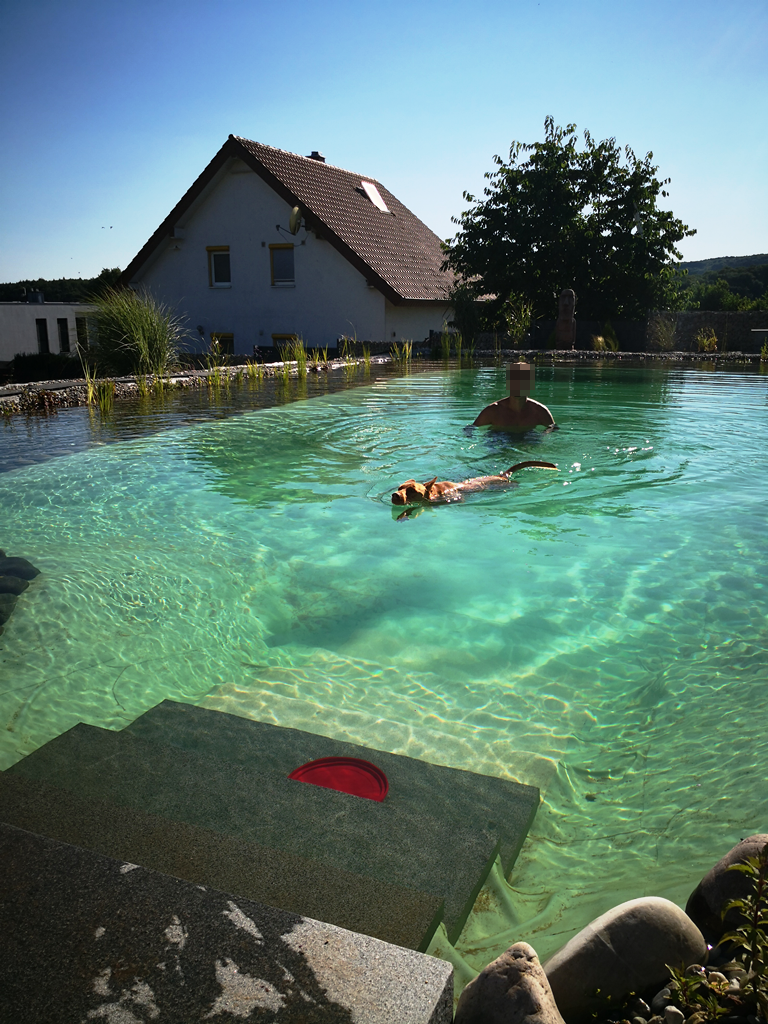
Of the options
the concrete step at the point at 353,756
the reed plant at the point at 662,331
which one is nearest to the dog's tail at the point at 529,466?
the concrete step at the point at 353,756

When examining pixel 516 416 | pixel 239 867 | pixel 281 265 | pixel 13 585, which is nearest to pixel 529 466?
pixel 516 416

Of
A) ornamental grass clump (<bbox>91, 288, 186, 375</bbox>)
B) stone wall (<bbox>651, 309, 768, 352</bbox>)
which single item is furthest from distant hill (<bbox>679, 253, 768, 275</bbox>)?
ornamental grass clump (<bbox>91, 288, 186, 375</bbox>)

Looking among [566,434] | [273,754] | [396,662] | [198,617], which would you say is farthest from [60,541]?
[566,434]

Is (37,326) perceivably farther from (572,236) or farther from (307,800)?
(307,800)

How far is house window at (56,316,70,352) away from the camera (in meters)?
31.8

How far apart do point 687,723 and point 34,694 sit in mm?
2901

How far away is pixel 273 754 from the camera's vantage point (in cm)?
260

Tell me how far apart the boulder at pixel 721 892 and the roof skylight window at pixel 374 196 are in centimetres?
2615

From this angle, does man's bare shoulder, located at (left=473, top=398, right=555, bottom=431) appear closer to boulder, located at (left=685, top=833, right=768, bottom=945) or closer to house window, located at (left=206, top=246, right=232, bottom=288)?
boulder, located at (left=685, top=833, right=768, bottom=945)

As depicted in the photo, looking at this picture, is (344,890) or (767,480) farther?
(767,480)

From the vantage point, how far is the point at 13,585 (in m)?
4.34

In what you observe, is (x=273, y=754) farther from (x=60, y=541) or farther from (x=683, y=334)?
(x=683, y=334)

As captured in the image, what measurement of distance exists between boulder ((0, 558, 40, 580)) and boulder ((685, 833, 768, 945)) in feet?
13.5

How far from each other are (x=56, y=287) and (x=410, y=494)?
54.7 meters
